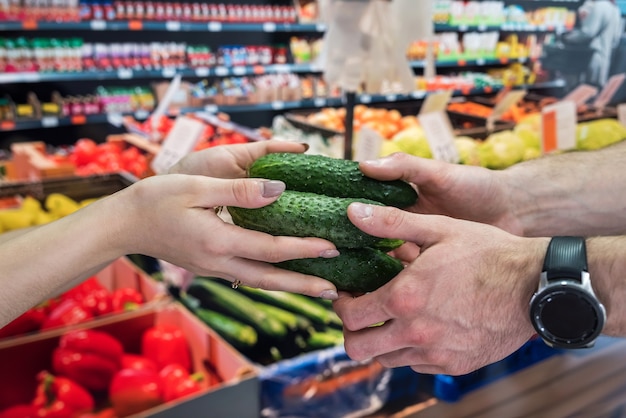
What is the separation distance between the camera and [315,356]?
2.03m

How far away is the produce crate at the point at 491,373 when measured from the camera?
1.41 metres

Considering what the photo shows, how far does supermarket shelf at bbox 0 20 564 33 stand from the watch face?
16.4 feet

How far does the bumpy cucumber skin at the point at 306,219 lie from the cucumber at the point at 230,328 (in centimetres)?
125

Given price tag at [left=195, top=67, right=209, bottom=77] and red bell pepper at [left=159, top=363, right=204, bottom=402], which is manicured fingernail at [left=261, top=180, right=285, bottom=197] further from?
price tag at [left=195, top=67, right=209, bottom=77]

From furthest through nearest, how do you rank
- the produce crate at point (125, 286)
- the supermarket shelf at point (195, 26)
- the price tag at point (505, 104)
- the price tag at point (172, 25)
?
the price tag at point (172, 25) < the supermarket shelf at point (195, 26) < the price tag at point (505, 104) < the produce crate at point (125, 286)

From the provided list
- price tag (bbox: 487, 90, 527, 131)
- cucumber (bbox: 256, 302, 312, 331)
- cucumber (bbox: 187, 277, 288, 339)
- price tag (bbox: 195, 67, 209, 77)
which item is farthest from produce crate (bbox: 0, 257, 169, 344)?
price tag (bbox: 195, 67, 209, 77)

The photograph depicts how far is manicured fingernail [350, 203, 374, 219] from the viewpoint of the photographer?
944mm

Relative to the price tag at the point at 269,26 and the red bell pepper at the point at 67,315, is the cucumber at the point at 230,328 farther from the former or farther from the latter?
the price tag at the point at 269,26

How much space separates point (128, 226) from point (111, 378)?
1.28 metres

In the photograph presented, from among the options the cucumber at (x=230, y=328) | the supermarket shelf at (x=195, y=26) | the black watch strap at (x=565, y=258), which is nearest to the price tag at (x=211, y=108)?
the supermarket shelf at (x=195, y=26)

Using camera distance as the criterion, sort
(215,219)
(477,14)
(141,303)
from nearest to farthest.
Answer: (215,219), (141,303), (477,14)

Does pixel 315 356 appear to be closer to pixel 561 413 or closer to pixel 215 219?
pixel 561 413

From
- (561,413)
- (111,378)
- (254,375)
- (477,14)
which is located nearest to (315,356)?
(254,375)

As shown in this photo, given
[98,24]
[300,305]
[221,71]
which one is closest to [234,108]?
[221,71]
